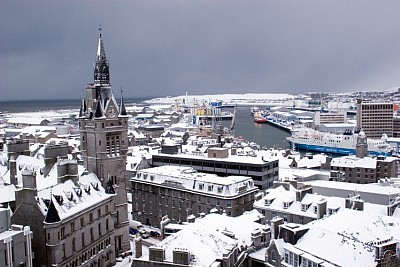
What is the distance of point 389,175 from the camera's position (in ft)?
308

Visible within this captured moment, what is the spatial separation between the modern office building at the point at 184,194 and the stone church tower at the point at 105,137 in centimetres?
888

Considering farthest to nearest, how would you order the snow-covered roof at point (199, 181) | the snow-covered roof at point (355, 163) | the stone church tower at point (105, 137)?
the snow-covered roof at point (355, 163) → the snow-covered roof at point (199, 181) → the stone church tower at point (105, 137)

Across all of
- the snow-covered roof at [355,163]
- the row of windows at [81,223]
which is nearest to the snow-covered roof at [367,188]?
the row of windows at [81,223]

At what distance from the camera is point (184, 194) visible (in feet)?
227

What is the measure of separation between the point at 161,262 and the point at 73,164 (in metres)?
24.2

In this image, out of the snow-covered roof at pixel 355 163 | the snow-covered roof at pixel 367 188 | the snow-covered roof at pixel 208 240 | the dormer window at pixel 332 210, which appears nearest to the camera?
the snow-covered roof at pixel 208 240

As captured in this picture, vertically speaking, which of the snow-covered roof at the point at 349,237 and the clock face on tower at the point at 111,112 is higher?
the clock face on tower at the point at 111,112

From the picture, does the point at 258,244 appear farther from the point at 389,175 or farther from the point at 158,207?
the point at 389,175

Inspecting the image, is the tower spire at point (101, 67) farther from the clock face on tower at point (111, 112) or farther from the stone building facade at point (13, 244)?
the stone building facade at point (13, 244)

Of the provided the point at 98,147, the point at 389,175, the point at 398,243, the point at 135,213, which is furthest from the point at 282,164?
the point at 398,243

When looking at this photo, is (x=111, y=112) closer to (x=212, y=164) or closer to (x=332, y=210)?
(x=212, y=164)

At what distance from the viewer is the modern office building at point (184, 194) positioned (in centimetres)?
6500

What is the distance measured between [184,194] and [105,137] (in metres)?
15.0

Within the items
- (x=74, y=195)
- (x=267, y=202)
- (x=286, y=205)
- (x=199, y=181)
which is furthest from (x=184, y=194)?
(x=74, y=195)
